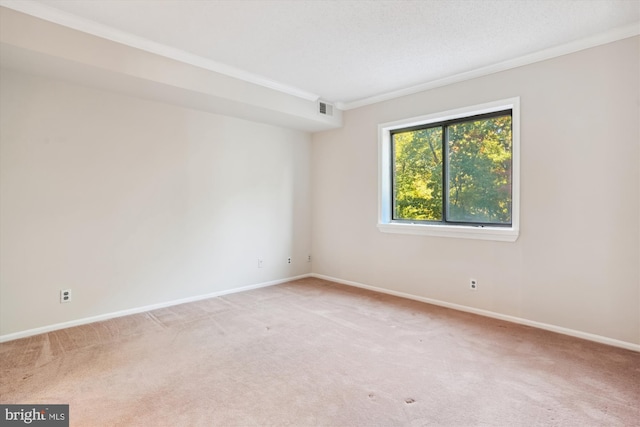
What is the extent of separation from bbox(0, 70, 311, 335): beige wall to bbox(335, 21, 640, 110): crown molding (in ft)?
5.90

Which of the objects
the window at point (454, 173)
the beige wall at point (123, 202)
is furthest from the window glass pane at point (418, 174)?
the beige wall at point (123, 202)

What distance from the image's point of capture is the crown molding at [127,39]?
2.46 meters

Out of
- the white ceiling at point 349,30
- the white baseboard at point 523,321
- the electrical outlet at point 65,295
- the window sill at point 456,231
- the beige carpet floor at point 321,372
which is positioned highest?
the white ceiling at point 349,30

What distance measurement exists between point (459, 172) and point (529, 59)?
4.08 feet

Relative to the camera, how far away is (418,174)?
14.1ft

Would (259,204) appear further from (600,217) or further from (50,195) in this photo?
(600,217)

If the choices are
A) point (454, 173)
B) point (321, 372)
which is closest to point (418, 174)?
point (454, 173)

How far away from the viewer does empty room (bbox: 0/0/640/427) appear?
7.14 feet

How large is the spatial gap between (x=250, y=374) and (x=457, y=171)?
3006mm

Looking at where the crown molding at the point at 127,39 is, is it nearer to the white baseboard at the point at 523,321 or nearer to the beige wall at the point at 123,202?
the beige wall at the point at 123,202

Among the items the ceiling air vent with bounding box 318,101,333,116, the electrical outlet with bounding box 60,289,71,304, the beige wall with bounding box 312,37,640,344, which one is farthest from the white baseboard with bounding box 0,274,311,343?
the ceiling air vent with bounding box 318,101,333,116

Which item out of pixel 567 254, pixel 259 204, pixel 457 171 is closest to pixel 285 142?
pixel 259 204

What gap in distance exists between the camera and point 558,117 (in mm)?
3059

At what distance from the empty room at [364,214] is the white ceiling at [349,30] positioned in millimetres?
22
